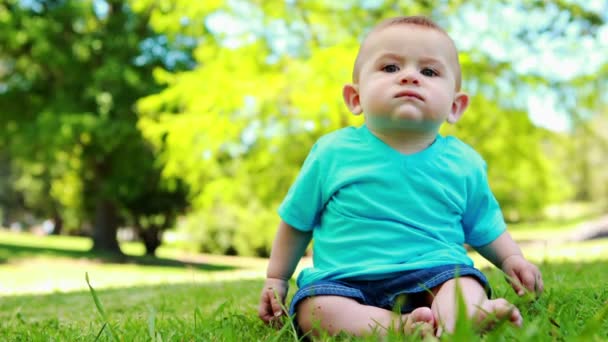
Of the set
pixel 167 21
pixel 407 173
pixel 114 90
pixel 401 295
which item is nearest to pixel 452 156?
pixel 407 173

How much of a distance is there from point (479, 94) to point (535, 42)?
2084 millimetres

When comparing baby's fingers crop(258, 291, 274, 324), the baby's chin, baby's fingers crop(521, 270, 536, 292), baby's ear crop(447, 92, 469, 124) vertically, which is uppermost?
baby's ear crop(447, 92, 469, 124)

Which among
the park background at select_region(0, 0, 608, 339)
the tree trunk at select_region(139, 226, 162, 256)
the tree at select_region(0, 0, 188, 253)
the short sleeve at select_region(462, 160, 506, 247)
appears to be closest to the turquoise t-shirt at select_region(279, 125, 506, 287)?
the short sleeve at select_region(462, 160, 506, 247)

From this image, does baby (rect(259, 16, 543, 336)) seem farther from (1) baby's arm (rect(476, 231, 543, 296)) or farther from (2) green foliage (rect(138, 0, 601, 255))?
(2) green foliage (rect(138, 0, 601, 255))

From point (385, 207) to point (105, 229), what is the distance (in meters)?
18.0

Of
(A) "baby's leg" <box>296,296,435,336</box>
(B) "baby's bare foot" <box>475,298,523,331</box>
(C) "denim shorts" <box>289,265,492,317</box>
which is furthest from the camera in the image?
(C) "denim shorts" <box>289,265,492,317</box>

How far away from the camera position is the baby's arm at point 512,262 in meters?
1.81

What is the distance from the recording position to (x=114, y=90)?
50.4ft

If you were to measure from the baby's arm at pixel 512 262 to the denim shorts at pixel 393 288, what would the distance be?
0.16 metres

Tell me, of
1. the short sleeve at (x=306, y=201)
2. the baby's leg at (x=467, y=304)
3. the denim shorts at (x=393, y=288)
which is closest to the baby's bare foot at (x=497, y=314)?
the baby's leg at (x=467, y=304)

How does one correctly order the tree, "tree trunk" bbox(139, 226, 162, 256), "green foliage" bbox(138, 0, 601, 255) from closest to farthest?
"green foliage" bbox(138, 0, 601, 255) → the tree → "tree trunk" bbox(139, 226, 162, 256)

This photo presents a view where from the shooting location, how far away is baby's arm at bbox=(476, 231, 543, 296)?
1808 millimetres

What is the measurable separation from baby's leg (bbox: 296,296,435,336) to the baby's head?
1.89 ft

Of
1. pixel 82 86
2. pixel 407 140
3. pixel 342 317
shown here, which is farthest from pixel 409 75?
pixel 82 86
